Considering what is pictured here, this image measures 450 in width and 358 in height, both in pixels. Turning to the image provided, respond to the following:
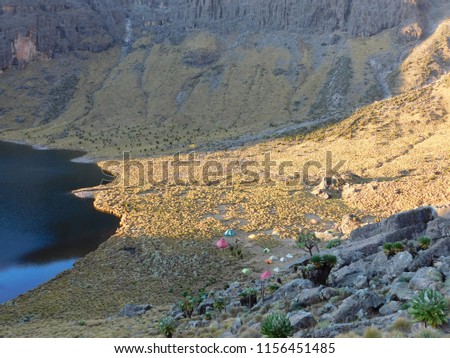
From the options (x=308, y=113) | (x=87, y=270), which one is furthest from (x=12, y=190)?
(x=308, y=113)

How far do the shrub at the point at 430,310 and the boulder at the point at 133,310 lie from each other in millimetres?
18837

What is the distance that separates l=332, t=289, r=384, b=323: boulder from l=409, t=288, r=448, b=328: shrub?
253 cm

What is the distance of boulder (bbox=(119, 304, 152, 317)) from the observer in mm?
28094

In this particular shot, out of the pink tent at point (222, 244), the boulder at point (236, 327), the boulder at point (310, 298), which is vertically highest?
the boulder at point (310, 298)

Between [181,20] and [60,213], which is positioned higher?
[181,20]

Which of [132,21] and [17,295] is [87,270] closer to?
[17,295]

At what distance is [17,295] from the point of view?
3566cm

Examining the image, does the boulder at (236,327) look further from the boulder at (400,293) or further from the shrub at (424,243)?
the shrub at (424,243)

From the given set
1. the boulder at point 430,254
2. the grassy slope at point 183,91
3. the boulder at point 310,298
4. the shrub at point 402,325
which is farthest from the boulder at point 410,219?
the grassy slope at point 183,91

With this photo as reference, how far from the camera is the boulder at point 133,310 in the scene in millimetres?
28094

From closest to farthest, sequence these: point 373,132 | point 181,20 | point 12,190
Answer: point 12,190
point 373,132
point 181,20

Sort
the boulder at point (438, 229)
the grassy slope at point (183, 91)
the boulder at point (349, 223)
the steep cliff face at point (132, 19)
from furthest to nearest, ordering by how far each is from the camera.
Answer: the steep cliff face at point (132, 19), the grassy slope at point (183, 91), the boulder at point (349, 223), the boulder at point (438, 229)

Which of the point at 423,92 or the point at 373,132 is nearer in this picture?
the point at 373,132

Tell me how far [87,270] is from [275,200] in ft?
82.3
